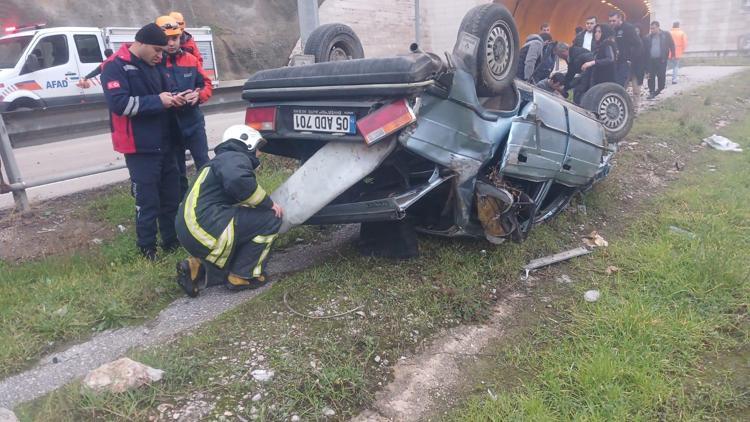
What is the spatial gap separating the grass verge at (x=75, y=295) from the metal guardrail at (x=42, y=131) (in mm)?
1013

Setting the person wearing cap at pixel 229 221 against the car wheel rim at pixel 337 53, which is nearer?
the person wearing cap at pixel 229 221

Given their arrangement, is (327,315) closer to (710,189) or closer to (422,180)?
(422,180)

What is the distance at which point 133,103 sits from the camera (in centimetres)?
356

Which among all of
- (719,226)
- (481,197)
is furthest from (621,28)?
(481,197)

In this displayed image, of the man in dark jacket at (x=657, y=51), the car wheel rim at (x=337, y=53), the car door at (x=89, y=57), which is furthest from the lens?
the car door at (x=89, y=57)

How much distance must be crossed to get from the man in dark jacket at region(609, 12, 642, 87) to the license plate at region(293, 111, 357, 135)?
6717 millimetres

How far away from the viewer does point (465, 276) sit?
3.45 m

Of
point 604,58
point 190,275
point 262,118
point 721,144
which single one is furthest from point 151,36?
point 721,144

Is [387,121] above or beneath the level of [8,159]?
above

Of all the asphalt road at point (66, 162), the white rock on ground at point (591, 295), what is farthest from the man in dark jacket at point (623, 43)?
the asphalt road at point (66, 162)

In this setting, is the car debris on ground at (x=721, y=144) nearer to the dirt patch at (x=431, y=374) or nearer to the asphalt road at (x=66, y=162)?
the dirt patch at (x=431, y=374)

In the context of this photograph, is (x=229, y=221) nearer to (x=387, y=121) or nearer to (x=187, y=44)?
(x=387, y=121)

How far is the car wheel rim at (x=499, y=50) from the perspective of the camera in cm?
364

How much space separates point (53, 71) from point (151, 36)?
10736 millimetres
